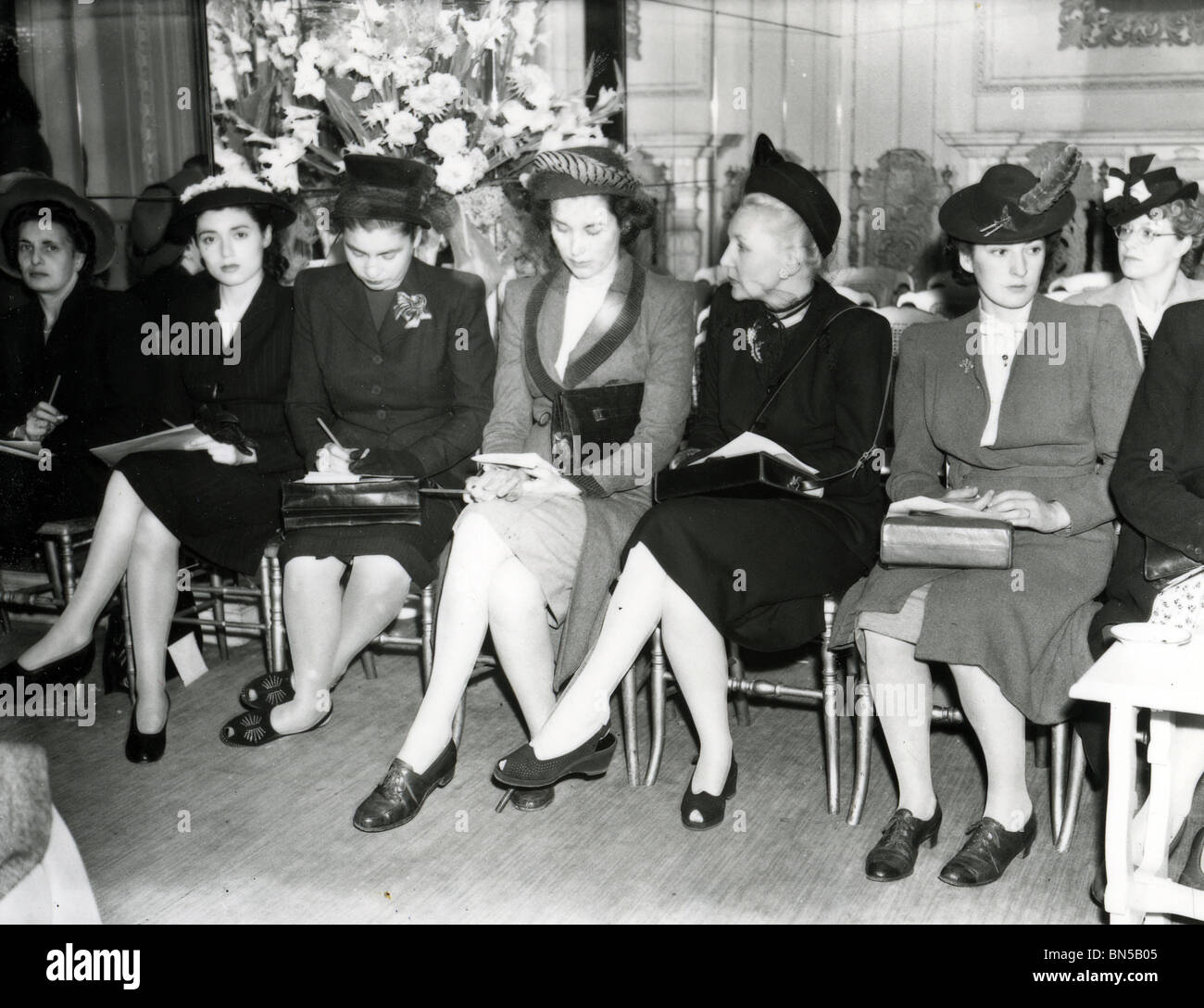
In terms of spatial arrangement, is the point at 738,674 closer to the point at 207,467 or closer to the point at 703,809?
the point at 703,809

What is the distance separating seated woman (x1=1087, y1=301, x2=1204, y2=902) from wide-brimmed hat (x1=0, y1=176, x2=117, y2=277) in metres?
3.10

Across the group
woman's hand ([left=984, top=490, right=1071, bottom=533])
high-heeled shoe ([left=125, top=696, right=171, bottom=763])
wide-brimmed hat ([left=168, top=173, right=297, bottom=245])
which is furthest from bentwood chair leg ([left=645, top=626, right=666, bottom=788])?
wide-brimmed hat ([left=168, top=173, right=297, bottom=245])

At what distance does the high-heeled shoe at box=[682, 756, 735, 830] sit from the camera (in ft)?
9.54

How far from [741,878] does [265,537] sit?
1607 millimetres

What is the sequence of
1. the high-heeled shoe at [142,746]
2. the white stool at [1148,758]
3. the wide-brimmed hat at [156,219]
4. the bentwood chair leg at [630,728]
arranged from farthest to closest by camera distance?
the wide-brimmed hat at [156,219] → the high-heeled shoe at [142,746] → the bentwood chair leg at [630,728] → the white stool at [1148,758]

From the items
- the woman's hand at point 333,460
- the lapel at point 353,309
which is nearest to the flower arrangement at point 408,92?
the lapel at point 353,309

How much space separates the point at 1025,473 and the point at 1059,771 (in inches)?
25.9

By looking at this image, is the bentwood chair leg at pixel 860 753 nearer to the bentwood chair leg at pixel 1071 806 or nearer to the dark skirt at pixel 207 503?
the bentwood chair leg at pixel 1071 806

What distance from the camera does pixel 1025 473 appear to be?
2891 millimetres

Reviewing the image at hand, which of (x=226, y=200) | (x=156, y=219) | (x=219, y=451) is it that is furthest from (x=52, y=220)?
(x=219, y=451)

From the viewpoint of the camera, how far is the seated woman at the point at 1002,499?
2.65 meters

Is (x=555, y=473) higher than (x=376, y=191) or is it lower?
lower

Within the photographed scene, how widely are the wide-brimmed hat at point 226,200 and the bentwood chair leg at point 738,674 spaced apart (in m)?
1.77
